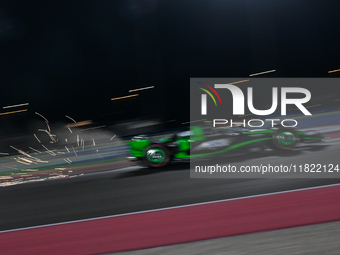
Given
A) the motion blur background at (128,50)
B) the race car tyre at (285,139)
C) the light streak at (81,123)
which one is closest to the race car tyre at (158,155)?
the race car tyre at (285,139)

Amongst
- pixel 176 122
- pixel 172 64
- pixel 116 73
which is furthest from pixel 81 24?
pixel 176 122

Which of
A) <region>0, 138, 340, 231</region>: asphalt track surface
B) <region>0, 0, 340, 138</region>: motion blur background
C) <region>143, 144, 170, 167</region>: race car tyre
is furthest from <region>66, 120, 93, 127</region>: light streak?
<region>143, 144, 170, 167</region>: race car tyre

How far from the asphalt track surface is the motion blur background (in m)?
13.0

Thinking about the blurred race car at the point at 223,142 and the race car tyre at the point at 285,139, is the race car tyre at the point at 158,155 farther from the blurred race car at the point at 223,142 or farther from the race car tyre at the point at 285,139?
the race car tyre at the point at 285,139

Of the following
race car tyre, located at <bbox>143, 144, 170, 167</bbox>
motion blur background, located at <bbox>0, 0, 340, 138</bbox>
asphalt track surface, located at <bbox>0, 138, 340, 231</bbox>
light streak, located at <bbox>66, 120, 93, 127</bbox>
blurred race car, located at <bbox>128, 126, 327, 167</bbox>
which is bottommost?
asphalt track surface, located at <bbox>0, 138, 340, 231</bbox>

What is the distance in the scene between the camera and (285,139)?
7430 millimetres

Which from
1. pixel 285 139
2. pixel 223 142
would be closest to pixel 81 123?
pixel 223 142

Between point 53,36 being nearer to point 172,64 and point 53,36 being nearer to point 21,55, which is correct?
point 21,55

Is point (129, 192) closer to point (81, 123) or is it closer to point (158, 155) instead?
point (158, 155)

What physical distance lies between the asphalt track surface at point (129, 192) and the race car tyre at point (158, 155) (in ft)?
0.76

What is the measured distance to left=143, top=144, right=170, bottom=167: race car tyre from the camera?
300 inches

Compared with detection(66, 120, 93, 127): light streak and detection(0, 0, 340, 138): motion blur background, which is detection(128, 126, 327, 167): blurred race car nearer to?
detection(0, 0, 340, 138): motion blur background

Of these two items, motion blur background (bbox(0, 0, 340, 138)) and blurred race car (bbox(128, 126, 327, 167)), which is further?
motion blur background (bbox(0, 0, 340, 138))

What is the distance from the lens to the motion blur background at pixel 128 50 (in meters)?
22.1
